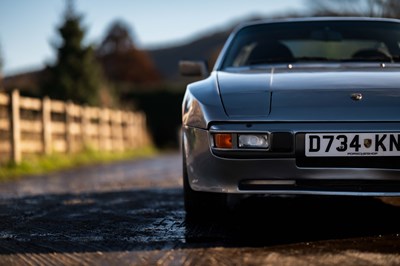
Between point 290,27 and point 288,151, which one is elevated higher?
point 290,27

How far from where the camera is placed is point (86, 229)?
3.57 metres

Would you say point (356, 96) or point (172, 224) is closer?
point (356, 96)

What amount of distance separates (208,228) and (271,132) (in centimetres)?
67

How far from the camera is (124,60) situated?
202 ft

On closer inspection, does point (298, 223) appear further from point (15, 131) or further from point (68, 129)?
point (68, 129)

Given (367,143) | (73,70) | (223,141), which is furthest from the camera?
(73,70)

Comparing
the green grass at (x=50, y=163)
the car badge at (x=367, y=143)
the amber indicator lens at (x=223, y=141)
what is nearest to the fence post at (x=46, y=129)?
the green grass at (x=50, y=163)

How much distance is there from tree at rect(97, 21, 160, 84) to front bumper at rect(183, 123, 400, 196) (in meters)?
56.1

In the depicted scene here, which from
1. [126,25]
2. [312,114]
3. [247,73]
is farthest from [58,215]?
[126,25]

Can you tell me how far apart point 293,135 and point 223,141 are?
35 centimetres

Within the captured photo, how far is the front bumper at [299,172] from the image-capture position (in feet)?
10.3

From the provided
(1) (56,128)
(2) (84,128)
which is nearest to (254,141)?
(1) (56,128)

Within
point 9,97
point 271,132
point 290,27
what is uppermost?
point 290,27

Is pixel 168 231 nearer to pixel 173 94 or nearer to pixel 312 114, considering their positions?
pixel 312 114
